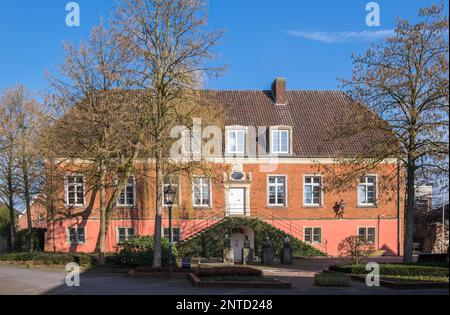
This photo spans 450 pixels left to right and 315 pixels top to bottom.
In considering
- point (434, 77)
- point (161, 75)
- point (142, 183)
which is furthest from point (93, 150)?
point (434, 77)

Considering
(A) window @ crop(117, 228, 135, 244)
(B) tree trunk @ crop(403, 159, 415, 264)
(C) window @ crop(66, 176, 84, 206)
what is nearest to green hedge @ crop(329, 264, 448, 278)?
(B) tree trunk @ crop(403, 159, 415, 264)

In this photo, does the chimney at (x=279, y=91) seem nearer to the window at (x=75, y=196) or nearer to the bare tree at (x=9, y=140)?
the window at (x=75, y=196)

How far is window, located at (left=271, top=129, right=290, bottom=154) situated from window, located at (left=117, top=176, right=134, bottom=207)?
1007 cm

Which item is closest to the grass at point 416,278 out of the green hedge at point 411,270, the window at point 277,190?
the green hedge at point 411,270

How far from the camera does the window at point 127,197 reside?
36469 millimetres

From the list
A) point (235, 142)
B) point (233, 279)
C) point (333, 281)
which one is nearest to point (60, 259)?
point (233, 279)

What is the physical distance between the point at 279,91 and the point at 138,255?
18.5 m

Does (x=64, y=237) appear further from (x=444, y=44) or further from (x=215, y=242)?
(x=444, y=44)

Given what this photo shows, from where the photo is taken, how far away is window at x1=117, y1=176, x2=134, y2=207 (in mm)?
36469

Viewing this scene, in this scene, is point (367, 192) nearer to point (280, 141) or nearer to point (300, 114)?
point (280, 141)

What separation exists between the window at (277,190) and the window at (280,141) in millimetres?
1874

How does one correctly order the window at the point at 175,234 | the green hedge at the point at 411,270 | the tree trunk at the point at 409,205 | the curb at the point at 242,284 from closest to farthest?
1. the curb at the point at 242,284
2. the green hedge at the point at 411,270
3. the tree trunk at the point at 409,205
4. the window at the point at 175,234

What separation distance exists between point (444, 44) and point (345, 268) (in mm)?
10536
